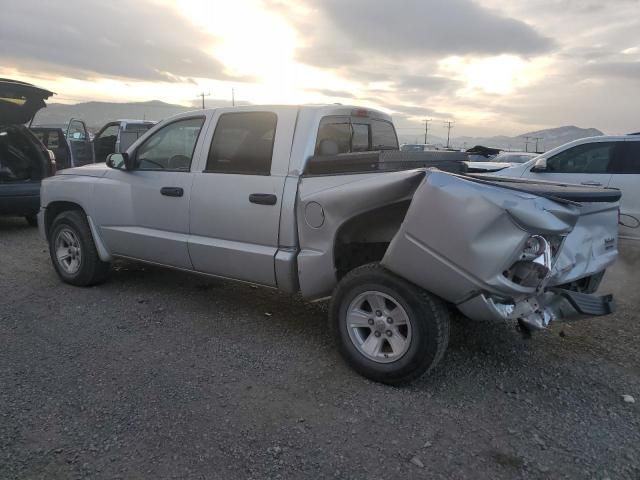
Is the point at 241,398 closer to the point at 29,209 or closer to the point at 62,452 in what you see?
the point at 62,452

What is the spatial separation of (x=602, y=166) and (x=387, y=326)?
561 centimetres

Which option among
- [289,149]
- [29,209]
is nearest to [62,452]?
[289,149]

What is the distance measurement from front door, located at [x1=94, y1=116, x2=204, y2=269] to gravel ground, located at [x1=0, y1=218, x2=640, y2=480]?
1.95 ft

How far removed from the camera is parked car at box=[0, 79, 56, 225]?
26.2 ft

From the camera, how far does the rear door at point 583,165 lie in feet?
24.2

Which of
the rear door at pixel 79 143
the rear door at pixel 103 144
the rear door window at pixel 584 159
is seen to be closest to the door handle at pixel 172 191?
the rear door window at pixel 584 159

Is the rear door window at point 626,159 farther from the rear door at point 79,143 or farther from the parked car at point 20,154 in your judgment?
the rear door at point 79,143

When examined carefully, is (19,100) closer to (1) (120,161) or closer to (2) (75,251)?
(2) (75,251)

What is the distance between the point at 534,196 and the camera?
117 inches

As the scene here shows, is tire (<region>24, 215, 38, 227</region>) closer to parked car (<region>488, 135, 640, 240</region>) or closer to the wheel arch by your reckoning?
the wheel arch

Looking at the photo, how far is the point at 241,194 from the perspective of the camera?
412 centimetres

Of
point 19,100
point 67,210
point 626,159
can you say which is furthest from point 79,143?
point 626,159

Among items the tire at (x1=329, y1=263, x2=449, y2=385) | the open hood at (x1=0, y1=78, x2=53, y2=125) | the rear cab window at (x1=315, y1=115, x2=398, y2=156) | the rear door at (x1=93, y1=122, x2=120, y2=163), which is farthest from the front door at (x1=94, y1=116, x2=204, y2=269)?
the rear door at (x1=93, y1=122, x2=120, y2=163)

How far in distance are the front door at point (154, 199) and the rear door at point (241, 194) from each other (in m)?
0.18
